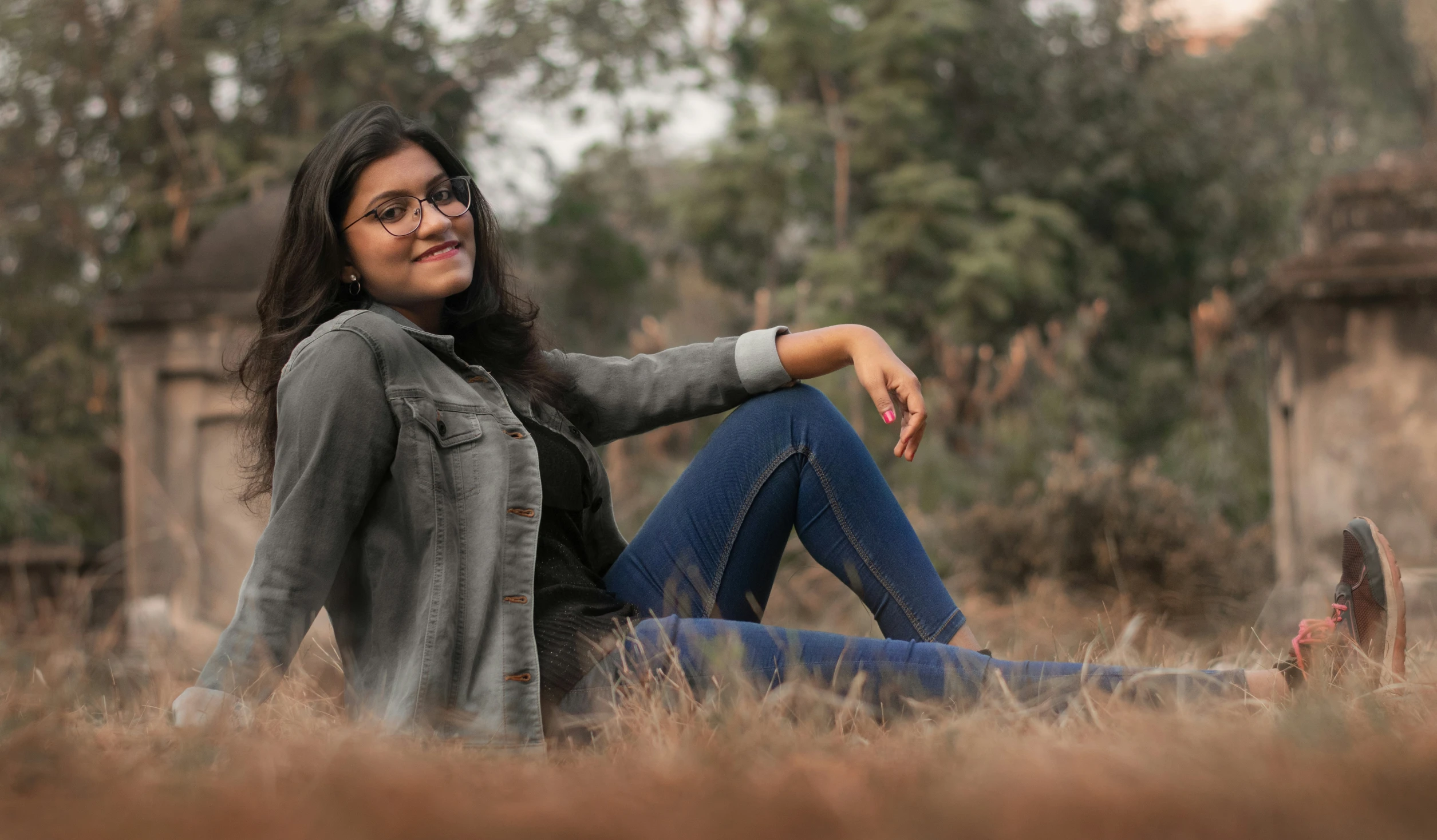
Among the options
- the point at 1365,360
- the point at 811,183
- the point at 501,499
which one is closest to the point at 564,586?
the point at 501,499

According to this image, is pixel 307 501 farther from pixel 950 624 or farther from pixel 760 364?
pixel 950 624

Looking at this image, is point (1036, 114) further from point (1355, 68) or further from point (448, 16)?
point (1355, 68)

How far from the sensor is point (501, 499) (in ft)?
6.34

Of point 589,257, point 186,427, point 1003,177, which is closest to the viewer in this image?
point 186,427

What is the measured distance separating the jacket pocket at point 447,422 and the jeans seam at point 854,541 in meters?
0.58

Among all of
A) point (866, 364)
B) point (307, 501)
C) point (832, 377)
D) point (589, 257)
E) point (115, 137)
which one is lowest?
point (832, 377)

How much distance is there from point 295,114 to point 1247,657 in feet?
25.3

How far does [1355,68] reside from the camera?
20453 millimetres

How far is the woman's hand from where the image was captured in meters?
2.24

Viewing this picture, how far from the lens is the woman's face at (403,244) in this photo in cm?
210

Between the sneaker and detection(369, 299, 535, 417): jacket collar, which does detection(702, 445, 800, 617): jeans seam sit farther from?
the sneaker

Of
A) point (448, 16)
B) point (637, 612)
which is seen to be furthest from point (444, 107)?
point (637, 612)

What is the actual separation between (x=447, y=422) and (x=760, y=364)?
63 cm

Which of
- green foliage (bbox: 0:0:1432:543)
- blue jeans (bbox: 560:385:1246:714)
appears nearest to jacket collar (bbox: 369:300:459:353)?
blue jeans (bbox: 560:385:1246:714)
